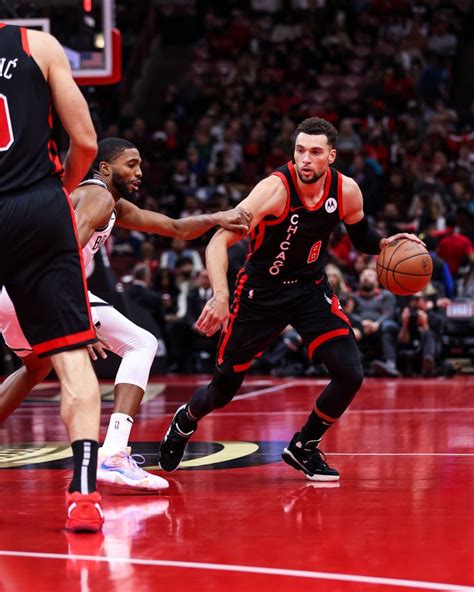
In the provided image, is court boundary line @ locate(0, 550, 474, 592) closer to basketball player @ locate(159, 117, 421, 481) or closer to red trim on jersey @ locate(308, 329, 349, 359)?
basketball player @ locate(159, 117, 421, 481)

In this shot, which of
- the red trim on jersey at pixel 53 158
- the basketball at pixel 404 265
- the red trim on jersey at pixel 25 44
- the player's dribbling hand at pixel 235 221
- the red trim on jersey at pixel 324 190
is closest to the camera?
the red trim on jersey at pixel 25 44

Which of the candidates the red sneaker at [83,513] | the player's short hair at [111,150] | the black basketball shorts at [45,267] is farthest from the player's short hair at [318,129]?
the red sneaker at [83,513]

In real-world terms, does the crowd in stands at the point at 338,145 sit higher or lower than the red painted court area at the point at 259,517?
higher

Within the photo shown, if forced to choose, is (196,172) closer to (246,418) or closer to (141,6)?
(141,6)

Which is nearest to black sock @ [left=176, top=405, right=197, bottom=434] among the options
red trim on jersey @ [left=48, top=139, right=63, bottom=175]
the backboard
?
red trim on jersey @ [left=48, top=139, right=63, bottom=175]

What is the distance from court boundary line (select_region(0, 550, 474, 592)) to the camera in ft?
11.9

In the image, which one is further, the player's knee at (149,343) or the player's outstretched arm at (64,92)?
the player's knee at (149,343)

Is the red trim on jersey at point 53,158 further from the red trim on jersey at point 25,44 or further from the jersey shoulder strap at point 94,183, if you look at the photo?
the jersey shoulder strap at point 94,183

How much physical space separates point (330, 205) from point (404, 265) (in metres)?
0.59

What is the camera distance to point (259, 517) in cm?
483

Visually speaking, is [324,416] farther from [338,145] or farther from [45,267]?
[338,145]

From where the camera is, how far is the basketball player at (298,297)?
5902mm

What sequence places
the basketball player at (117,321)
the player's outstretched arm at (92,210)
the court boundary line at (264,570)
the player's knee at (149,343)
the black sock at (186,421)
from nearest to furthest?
1. the court boundary line at (264,570)
2. the player's outstretched arm at (92,210)
3. the basketball player at (117,321)
4. the player's knee at (149,343)
5. the black sock at (186,421)

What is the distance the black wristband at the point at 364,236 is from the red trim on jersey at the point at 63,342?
2.13 metres
